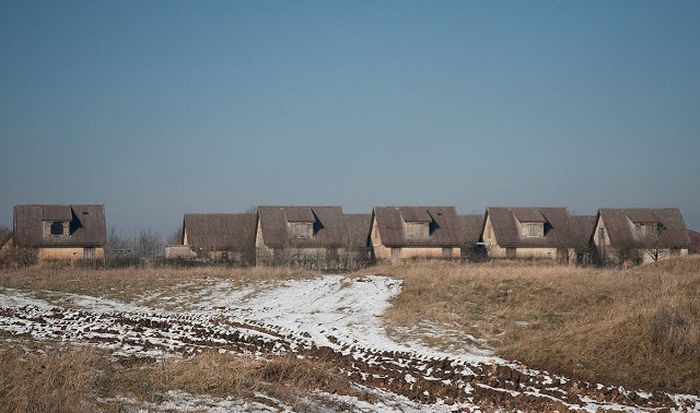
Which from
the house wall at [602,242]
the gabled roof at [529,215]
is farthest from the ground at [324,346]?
the gabled roof at [529,215]

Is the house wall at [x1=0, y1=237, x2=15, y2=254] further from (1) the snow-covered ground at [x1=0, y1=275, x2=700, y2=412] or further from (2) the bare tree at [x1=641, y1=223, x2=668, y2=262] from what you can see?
(2) the bare tree at [x1=641, y1=223, x2=668, y2=262]

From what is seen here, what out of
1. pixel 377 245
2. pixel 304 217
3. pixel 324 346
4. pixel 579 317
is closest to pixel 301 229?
pixel 304 217

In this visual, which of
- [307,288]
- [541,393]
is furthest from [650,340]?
[307,288]

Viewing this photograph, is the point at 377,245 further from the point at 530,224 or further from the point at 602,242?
the point at 602,242

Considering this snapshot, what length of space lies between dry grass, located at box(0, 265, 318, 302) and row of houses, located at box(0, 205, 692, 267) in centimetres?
1996

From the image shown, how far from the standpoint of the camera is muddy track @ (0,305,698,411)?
13906mm

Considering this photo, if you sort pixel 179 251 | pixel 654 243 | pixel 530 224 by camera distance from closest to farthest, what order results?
pixel 654 243 → pixel 179 251 → pixel 530 224

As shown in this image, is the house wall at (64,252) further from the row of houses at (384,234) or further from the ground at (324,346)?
the ground at (324,346)

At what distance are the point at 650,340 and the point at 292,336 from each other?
9798 mm

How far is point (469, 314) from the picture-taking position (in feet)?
80.6

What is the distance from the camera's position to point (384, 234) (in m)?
69.1

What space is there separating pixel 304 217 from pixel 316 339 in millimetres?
48037

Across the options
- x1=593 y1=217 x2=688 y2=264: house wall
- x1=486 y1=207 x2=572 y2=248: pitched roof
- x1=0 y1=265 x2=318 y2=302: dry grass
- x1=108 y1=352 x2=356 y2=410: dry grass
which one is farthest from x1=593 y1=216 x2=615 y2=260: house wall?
x1=108 y1=352 x2=356 y2=410: dry grass

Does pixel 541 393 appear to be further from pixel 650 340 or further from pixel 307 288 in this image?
pixel 307 288
